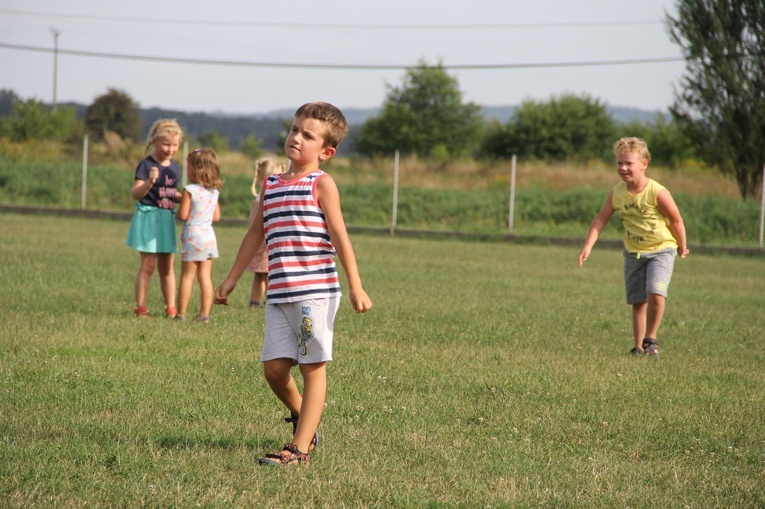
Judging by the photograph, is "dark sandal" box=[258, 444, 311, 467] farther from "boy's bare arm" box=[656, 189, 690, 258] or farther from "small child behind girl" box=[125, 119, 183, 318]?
"boy's bare arm" box=[656, 189, 690, 258]

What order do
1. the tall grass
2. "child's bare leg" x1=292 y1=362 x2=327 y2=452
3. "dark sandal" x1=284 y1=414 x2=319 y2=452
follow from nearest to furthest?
"child's bare leg" x1=292 y1=362 x2=327 y2=452 → "dark sandal" x1=284 y1=414 x2=319 y2=452 → the tall grass

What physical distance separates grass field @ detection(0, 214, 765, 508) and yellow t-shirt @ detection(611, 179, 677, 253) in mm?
891

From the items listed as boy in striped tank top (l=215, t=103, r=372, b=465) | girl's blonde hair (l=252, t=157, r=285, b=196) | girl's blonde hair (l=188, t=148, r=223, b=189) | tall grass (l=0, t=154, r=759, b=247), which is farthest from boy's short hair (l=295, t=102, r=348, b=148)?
tall grass (l=0, t=154, r=759, b=247)

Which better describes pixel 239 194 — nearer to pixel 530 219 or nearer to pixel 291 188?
pixel 530 219

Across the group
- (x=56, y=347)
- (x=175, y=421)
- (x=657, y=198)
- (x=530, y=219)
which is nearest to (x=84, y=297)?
(x=56, y=347)

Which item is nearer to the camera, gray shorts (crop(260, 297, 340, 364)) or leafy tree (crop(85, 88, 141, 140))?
gray shorts (crop(260, 297, 340, 364))

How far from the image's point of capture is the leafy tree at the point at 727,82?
29375 millimetres

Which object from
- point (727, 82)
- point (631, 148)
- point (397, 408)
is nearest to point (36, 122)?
point (727, 82)

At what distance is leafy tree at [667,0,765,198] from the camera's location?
29375 mm

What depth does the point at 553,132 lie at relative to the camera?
52.8m

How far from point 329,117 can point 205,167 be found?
4.55 metres

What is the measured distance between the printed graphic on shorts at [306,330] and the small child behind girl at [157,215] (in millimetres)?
4512

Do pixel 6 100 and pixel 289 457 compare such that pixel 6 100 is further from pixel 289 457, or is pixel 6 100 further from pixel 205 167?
pixel 289 457

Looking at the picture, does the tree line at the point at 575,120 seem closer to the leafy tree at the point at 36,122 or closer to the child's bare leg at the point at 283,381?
the leafy tree at the point at 36,122
